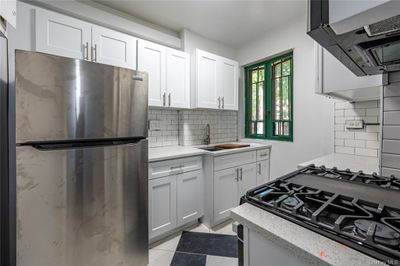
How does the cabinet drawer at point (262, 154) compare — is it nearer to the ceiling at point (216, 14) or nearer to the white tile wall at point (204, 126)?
the white tile wall at point (204, 126)

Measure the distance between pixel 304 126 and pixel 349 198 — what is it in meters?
1.75

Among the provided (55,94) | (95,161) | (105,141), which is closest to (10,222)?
(95,161)

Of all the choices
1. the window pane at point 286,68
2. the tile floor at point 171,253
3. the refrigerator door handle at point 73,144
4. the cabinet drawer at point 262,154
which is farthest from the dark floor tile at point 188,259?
the window pane at point 286,68

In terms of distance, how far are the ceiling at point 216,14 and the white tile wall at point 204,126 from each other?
108cm

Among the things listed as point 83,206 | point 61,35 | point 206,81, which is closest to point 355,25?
point 83,206

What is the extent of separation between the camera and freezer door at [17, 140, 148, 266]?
1095 mm

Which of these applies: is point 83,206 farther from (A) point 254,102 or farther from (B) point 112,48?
(A) point 254,102

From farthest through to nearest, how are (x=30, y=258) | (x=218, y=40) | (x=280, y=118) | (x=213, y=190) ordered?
(x=218, y=40)
(x=280, y=118)
(x=213, y=190)
(x=30, y=258)

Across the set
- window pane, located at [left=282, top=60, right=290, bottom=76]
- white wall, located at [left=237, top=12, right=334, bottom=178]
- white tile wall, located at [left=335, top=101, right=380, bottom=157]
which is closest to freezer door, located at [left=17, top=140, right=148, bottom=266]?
white wall, located at [left=237, top=12, right=334, bottom=178]

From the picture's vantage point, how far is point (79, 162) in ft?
4.02

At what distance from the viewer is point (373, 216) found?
1.92ft

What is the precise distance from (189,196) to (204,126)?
42.2 inches

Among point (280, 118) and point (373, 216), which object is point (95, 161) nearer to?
point (373, 216)

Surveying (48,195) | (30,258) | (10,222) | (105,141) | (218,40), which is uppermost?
(218,40)
